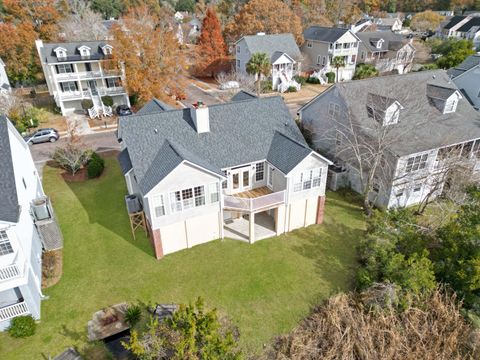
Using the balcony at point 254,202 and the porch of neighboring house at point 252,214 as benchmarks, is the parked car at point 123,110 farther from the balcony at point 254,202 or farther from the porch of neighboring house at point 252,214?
the balcony at point 254,202

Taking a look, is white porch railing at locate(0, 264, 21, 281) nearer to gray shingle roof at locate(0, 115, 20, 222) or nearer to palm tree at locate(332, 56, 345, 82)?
gray shingle roof at locate(0, 115, 20, 222)

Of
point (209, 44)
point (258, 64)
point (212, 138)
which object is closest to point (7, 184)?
A: point (212, 138)

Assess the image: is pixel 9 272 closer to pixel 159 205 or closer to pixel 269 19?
pixel 159 205

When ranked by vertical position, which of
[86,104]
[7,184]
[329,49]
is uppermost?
[329,49]

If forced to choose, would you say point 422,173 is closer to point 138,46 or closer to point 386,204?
point 386,204

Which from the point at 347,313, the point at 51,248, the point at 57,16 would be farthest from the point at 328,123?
the point at 57,16
